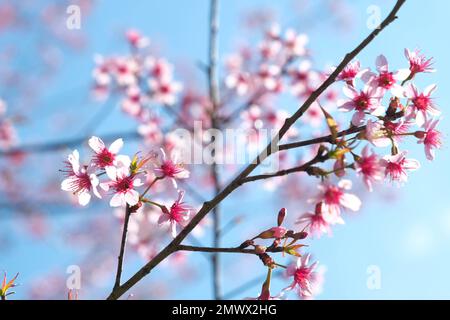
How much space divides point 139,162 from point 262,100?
5072mm

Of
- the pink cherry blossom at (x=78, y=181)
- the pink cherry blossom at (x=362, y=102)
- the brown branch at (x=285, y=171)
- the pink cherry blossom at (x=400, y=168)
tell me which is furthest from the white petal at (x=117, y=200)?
the pink cherry blossom at (x=400, y=168)

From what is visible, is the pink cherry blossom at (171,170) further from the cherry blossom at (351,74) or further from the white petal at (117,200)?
the cherry blossom at (351,74)

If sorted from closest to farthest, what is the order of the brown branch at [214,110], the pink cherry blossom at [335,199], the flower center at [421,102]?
1. the pink cherry blossom at [335,199]
2. the flower center at [421,102]
3. the brown branch at [214,110]

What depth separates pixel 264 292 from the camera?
1.98 metres

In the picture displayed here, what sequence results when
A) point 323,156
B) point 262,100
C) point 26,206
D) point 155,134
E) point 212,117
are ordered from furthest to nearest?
1. point 26,206
2. point 262,100
3. point 155,134
4. point 212,117
5. point 323,156

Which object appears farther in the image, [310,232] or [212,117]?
[212,117]

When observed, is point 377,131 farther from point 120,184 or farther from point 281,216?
point 120,184

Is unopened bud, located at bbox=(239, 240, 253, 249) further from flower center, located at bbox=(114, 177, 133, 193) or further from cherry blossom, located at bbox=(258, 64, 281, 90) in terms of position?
cherry blossom, located at bbox=(258, 64, 281, 90)

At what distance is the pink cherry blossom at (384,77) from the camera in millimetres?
2135

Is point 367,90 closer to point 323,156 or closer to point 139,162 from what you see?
→ point 323,156

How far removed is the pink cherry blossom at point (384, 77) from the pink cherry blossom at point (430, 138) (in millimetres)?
188

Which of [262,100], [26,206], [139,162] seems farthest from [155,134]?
[26,206]

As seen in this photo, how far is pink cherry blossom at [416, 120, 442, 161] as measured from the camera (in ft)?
6.86
